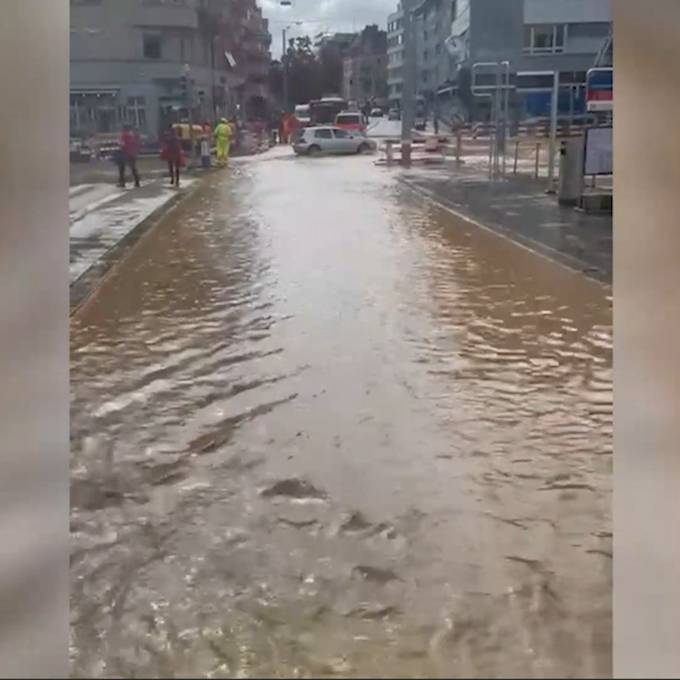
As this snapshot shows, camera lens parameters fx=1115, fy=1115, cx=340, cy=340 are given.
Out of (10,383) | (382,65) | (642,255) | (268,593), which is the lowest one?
(268,593)

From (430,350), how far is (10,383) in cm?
138

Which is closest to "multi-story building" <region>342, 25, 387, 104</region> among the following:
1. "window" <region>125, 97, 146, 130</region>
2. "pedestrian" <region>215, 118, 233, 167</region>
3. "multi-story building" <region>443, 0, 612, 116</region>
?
"multi-story building" <region>443, 0, 612, 116</region>

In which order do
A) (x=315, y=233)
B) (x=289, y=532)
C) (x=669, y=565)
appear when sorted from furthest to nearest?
(x=315, y=233) → (x=289, y=532) → (x=669, y=565)

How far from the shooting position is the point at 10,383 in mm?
1506

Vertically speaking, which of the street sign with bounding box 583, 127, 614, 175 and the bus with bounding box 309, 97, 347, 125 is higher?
the bus with bounding box 309, 97, 347, 125

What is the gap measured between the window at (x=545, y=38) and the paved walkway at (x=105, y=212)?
0.71m

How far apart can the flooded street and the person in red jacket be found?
0.21 metres

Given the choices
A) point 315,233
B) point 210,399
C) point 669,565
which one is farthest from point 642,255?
point 315,233

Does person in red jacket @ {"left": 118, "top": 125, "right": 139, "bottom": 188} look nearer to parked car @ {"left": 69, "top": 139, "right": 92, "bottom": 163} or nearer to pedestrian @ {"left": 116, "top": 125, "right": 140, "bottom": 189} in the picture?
pedestrian @ {"left": 116, "top": 125, "right": 140, "bottom": 189}

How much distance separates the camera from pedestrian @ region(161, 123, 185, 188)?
1969mm

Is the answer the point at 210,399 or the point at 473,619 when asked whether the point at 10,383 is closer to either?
the point at 473,619

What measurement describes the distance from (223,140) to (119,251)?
827 millimetres

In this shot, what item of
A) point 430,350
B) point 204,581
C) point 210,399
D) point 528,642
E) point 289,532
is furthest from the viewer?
point 430,350

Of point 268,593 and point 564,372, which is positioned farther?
point 564,372
